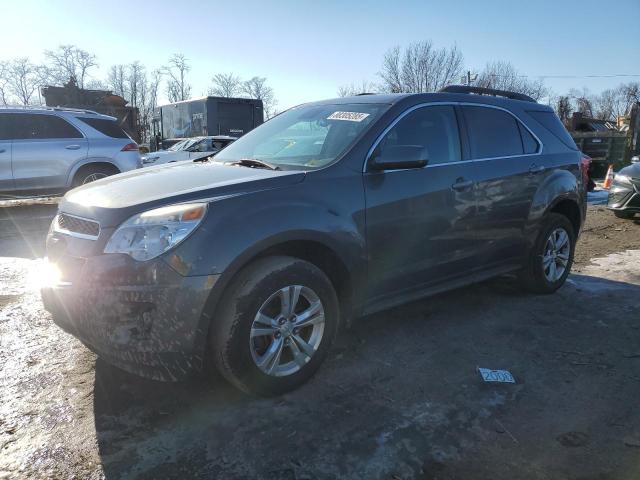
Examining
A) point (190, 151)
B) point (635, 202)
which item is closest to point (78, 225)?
point (635, 202)

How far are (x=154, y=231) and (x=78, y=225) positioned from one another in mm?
614

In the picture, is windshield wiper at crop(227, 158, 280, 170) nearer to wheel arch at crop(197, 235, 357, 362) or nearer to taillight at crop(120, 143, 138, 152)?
wheel arch at crop(197, 235, 357, 362)

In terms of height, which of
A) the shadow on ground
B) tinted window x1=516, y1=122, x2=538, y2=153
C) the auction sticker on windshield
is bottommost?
the shadow on ground

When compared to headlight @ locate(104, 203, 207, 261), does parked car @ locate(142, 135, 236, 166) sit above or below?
above

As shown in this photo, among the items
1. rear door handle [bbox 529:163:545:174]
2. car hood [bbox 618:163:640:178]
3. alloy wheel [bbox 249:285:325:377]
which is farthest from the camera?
car hood [bbox 618:163:640:178]

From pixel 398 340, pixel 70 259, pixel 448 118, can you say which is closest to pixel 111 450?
pixel 70 259

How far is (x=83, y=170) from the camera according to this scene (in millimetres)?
9328

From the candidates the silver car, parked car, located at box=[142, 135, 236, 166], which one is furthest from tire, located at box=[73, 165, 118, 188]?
parked car, located at box=[142, 135, 236, 166]

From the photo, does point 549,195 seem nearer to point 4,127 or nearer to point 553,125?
point 553,125

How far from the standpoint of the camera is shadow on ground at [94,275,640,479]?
246cm

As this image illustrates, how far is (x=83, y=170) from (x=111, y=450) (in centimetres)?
788

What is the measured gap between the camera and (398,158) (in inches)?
132

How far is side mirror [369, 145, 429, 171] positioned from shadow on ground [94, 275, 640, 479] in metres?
1.34

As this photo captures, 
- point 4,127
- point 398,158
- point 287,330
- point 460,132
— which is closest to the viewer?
point 287,330
